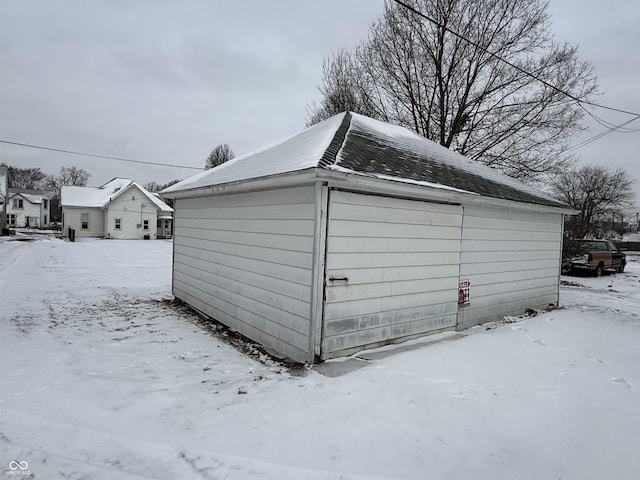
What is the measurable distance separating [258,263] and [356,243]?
163 centimetres

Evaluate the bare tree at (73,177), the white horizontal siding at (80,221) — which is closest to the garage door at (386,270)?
the white horizontal siding at (80,221)

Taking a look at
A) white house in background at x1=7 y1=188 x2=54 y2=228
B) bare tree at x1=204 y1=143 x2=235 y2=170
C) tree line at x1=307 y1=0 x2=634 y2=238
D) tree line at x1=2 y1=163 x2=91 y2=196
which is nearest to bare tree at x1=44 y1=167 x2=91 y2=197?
tree line at x1=2 y1=163 x2=91 y2=196

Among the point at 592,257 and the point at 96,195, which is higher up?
the point at 96,195

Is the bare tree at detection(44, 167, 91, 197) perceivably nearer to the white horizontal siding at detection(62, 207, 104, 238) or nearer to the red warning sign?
the white horizontal siding at detection(62, 207, 104, 238)

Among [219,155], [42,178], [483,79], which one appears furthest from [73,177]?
[483,79]

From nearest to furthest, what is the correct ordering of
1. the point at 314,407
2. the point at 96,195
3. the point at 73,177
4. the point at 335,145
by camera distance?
the point at 314,407
the point at 335,145
the point at 96,195
the point at 73,177

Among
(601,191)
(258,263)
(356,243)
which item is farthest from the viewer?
(601,191)

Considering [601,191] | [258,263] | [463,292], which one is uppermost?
[601,191]

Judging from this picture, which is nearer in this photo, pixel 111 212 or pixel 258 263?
pixel 258 263

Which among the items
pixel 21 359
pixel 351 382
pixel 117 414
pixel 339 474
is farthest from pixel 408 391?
pixel 21 359

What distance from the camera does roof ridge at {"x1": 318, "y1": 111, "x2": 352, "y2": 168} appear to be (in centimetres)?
418

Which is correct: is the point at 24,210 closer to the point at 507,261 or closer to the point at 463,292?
the point at 463,292

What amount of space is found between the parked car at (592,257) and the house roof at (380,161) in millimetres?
9482

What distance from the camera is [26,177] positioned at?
7025 centimetres
